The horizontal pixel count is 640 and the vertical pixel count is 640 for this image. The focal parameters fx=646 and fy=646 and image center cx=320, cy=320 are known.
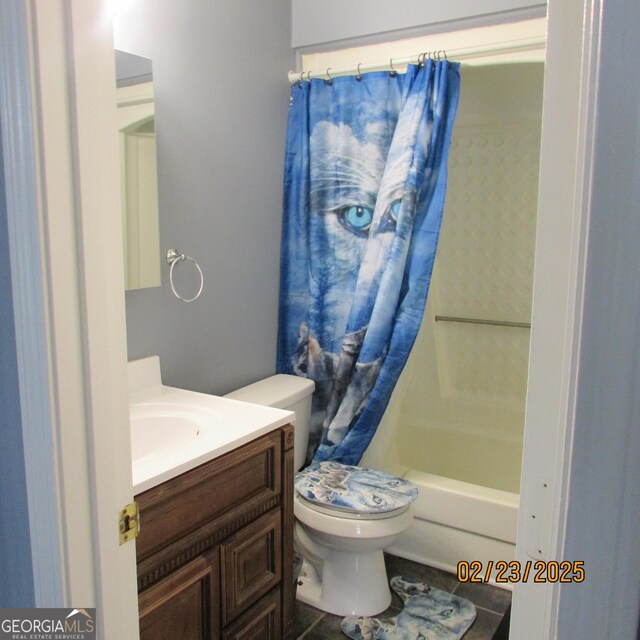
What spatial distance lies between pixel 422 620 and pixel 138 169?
1.75 meters

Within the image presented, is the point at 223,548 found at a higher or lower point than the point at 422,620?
higher

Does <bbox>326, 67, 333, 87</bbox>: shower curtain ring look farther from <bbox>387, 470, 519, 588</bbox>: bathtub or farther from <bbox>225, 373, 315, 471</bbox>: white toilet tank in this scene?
<bbox>387, 470, 519, 588</bbox>: bathtub

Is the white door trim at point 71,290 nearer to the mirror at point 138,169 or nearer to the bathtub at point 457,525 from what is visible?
the mirror at point 138,169

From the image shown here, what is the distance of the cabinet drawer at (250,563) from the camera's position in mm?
1714

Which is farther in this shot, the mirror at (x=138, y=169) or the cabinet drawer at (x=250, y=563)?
the mirror at (x=138, y=169)

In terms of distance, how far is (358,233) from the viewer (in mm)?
2521

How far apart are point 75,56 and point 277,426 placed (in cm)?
120

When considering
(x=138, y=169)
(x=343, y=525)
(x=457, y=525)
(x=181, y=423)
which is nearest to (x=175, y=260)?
(x=138, y=169)

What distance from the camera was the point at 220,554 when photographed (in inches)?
66.3

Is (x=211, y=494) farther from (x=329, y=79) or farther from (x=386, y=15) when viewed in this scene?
(x=386, y=15)

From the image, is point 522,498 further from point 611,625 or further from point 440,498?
point 440,498

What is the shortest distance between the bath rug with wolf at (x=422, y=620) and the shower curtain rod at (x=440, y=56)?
1924 mm

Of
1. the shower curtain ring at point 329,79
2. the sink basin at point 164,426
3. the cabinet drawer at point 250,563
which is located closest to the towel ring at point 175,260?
the sink basin at point 164,426
